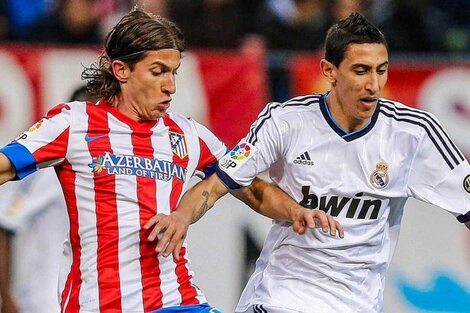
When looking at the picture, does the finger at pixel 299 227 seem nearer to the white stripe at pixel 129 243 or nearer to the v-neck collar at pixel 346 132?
the v-neck collar at pixel 346 132

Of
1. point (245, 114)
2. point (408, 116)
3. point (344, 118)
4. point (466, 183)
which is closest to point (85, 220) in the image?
point (344, 118)

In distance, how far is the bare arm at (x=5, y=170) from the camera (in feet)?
16.4

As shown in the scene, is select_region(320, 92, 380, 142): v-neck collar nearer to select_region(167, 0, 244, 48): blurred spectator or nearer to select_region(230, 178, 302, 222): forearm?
select_region(230, 178, 302, 222): forearm

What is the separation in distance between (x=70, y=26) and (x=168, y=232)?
18.6ft

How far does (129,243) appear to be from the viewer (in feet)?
17.0

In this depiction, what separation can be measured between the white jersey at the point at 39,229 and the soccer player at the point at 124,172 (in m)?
1.03

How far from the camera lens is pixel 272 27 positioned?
10750mm

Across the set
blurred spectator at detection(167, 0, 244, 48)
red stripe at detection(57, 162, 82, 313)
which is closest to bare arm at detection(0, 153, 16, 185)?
red stripe at detection(57, 162, 82, 313)

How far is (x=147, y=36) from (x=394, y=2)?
6067 mm

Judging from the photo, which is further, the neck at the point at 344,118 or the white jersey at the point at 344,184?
the neck at the point at 344,118

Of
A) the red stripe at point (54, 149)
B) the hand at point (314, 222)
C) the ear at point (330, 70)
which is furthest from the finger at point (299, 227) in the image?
the red stripe at point (54, 149)

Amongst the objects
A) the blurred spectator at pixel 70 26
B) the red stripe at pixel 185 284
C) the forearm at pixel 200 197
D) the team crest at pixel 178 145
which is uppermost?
the blurred spectator at pixel 70 26

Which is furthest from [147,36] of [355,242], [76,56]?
[76,56]

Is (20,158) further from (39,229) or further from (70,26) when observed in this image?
(70,26)
